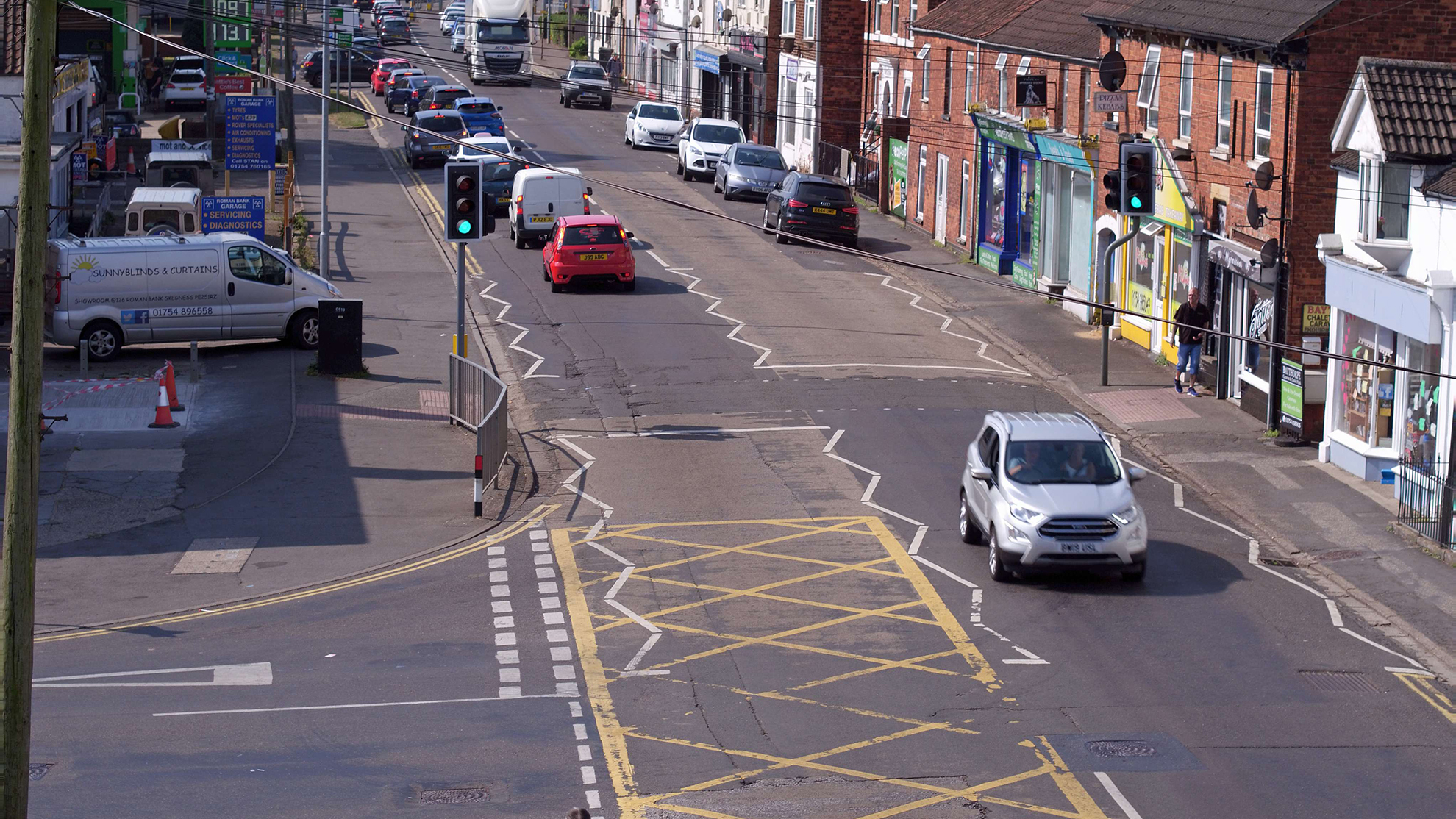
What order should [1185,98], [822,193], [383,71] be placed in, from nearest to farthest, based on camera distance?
[1185,98] → [822,193] → [383,71]

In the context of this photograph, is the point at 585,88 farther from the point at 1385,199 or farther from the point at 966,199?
the point at 1385,199

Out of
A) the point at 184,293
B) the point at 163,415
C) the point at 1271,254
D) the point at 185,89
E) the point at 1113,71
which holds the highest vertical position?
the point at 185,89

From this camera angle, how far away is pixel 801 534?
20234 mm

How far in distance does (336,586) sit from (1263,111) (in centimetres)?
1710

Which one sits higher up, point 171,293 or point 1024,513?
point 171,293

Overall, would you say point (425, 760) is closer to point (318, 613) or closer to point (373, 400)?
point (318, 613)

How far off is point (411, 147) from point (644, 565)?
125 ft

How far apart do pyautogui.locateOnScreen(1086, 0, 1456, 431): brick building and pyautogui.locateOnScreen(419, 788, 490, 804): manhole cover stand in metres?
16.7

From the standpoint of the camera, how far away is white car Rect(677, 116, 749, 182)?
51.5m

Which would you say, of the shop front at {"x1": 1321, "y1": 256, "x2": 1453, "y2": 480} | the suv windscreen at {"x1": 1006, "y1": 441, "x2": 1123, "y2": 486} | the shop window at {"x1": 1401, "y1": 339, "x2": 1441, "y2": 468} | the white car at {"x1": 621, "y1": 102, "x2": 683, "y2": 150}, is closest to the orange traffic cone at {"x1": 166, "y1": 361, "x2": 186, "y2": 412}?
the suv windscreen at {"x1": 1006, "y1": 441, "x2": 1123, "y2": 486}

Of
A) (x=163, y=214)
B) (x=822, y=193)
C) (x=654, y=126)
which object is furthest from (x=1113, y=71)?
(x=654, y=126)

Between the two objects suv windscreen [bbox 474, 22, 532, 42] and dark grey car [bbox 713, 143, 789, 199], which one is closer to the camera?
dark grey car [bbox 713, 143, 789, 199]

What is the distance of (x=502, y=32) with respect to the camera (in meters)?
77.3

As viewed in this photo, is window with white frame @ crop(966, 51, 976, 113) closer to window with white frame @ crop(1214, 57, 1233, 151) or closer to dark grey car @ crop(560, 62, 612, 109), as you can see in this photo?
window with white frame @ crop(1214, 57, 1233, 151)
